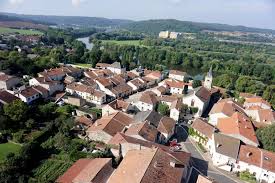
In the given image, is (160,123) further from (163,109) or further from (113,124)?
(163,109)

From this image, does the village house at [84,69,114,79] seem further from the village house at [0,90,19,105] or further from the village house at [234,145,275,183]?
the village house at [234,145,275,183]

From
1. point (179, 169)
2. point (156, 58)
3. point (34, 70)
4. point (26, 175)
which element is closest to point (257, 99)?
point (179, 169)

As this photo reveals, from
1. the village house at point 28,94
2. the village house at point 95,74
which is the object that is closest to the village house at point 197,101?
the village house at point 95,74

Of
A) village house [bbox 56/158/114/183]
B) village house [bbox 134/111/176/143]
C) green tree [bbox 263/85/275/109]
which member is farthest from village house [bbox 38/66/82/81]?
green tree [bbox 263/85/275/109]

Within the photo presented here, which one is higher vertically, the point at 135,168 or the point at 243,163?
the point at 135,168

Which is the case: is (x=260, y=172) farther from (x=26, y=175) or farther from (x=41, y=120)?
(x=41, y=120)

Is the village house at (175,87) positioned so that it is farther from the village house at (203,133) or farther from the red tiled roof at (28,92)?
the red tiled roof at (28,92)
